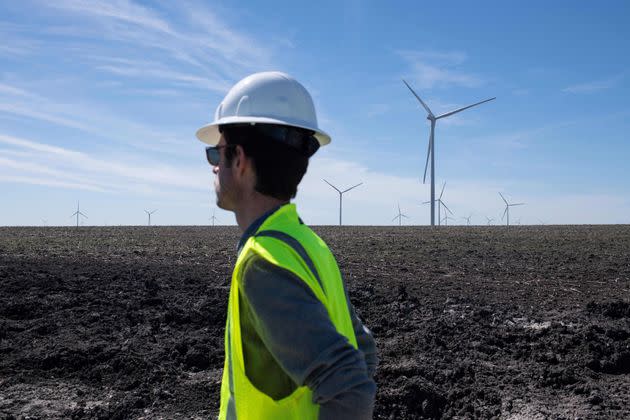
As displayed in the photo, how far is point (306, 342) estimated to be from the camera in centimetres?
166

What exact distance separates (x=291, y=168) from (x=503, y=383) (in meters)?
4.74

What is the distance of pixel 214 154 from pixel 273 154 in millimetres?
267

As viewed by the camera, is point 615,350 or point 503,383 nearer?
point 503,383

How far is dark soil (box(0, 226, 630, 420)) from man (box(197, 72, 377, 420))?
3.85m

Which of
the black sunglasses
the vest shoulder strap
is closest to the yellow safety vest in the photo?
the vest shoulder strap

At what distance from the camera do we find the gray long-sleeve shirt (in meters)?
1.66

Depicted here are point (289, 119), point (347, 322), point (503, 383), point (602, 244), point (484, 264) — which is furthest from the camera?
point (602, 244)

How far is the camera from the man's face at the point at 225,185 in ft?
6.96

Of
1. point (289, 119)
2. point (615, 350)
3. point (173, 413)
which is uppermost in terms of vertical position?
point (289, 119)

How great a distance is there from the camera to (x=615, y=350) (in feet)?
21.8

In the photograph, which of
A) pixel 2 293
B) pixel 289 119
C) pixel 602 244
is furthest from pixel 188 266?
pixel 602 244

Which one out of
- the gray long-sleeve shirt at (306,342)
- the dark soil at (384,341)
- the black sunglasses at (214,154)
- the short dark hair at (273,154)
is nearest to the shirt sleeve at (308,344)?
the gray long-sleeve shirt at (306,342)

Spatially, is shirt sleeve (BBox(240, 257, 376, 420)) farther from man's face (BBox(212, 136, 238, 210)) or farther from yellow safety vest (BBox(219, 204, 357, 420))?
man's face (BBox(212, 136, 238, 210))

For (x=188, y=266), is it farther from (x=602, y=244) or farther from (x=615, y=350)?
(x=602, y=244)
